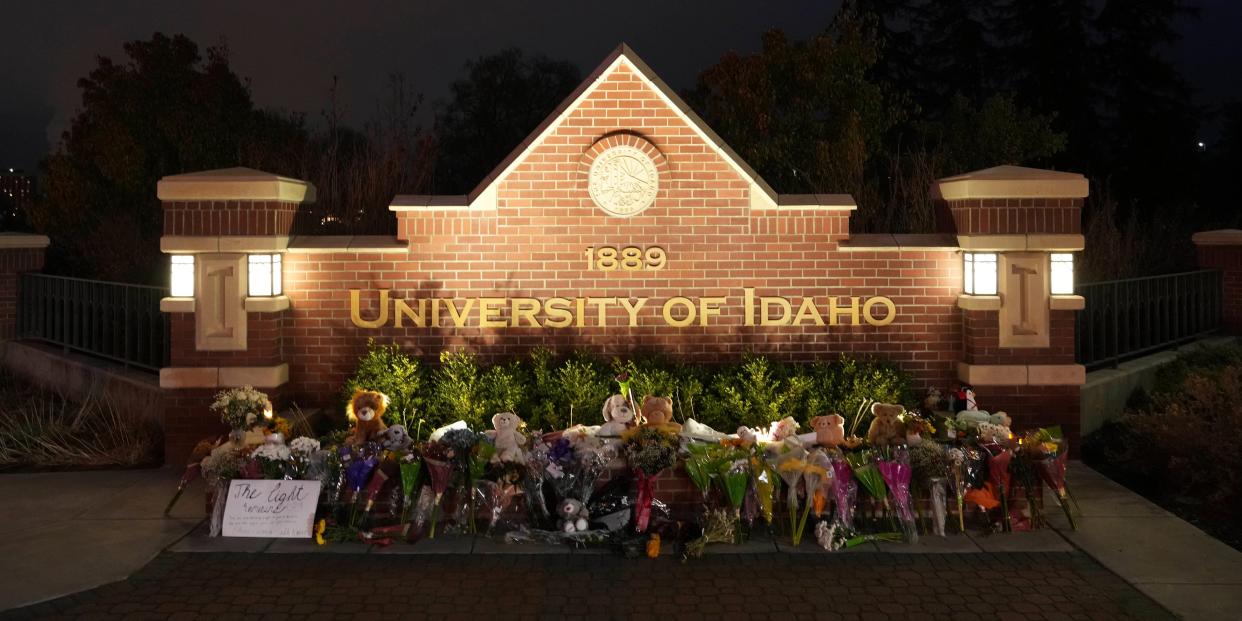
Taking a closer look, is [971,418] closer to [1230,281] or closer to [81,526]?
[81,526]

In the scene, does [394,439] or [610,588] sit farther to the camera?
[394,439]

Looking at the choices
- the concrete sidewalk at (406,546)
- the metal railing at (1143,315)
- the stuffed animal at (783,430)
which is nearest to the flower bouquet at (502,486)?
the concrete sidewalk at (406,546)

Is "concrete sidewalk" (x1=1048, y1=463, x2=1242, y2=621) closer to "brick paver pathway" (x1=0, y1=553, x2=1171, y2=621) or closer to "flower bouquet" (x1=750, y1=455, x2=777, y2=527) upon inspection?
"brick paver pathway" (x1=0, y1=553, x2=1171, y2=621)

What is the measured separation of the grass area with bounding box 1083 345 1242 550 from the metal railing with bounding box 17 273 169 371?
9364 mm

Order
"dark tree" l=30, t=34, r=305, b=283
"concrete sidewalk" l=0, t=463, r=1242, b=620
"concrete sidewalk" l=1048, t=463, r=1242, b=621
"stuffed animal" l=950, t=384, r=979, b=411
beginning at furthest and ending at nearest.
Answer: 1. "dark tree" l=30, t=34, r=305, b=283
2. "stuffed animal" l=950, t=384, r=979, b=411
3. "concrete sidewalk" l=0, t=463, r=1242, b=620
4. "concrete sidewalk" l=1048, t=463, r=1242, b=621

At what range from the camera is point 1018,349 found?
33.2 feet

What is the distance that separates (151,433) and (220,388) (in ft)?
4.49

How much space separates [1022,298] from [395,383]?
215 inches

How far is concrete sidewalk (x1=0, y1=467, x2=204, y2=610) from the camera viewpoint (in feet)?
23.0

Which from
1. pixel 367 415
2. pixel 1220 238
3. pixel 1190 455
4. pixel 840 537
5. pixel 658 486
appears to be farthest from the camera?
pixel 1220 238

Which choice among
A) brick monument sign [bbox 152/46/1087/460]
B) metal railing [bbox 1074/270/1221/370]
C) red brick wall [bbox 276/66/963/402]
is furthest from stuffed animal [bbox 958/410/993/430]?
metal railing [bbox 1074/270/1221/370]

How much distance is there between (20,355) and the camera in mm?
14398

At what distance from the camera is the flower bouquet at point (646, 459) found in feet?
25.7

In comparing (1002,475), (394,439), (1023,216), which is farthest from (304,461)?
(1023,216)
